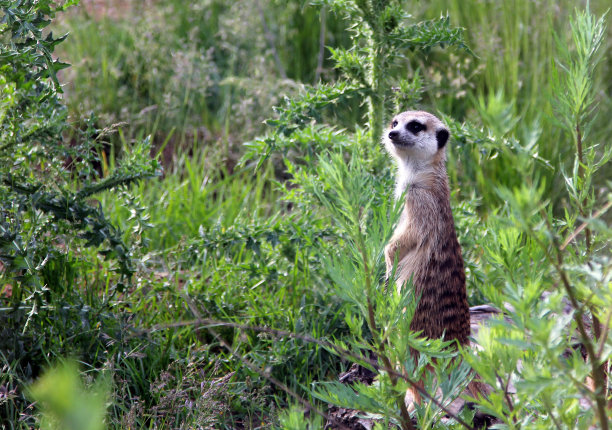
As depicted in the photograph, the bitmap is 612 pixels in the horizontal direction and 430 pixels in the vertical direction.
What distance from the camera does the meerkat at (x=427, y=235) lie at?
284 cm

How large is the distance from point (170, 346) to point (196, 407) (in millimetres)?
516

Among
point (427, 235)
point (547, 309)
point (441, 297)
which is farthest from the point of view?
point (427, 235)

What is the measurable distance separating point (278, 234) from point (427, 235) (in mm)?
687

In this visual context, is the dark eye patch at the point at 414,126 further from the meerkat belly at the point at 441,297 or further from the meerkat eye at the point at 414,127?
the meerkat belly at the point at 441,297

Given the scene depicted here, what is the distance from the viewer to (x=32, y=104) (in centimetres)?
282

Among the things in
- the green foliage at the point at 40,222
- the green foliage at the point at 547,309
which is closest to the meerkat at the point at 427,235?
the green foliage at the point at 547,309

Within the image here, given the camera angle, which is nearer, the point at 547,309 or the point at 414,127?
the point at 547,309

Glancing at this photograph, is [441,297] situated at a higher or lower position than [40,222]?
lower

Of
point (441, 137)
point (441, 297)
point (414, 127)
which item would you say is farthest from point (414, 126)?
point (441, 297)

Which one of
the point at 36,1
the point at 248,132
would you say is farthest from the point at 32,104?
the point at 248,132

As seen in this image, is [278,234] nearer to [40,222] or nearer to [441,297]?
[441,297]

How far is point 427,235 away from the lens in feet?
10.4

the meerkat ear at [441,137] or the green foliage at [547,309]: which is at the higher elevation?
the green foliage at [547,309]

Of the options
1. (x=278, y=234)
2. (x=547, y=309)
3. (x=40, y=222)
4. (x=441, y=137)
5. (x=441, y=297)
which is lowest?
(x=441, y=297)
